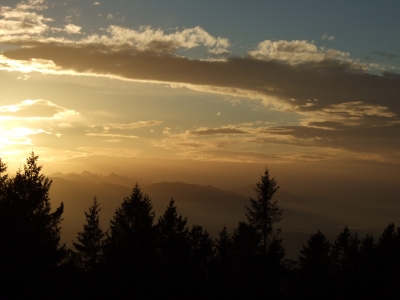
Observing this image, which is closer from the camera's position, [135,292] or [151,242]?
[135,292]

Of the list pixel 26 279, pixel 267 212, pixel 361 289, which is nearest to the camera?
pixel 26 279

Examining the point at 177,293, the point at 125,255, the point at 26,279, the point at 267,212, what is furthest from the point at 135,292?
the point at 267,212

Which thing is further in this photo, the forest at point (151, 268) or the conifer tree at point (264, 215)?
the conifer tree at point (264, 215)

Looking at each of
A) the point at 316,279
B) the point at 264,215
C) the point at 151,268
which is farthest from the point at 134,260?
the point at 264,215

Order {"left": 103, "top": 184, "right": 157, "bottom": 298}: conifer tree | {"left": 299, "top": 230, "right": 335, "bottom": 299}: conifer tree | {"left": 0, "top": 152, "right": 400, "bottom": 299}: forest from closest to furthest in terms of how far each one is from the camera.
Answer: {"left": 0, "top": 152, "right": 400, "bottom": 299}: forest
{"left": 103, "top": 184, "right": 157, "bottom": 298}: conifer tree
{"left": 299, "top": 230, "right": 335, "bottom": 299}: conifer tree

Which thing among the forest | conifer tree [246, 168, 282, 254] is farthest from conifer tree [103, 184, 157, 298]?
conifer tree [246, 168, 282, 254]

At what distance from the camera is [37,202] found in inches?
1586

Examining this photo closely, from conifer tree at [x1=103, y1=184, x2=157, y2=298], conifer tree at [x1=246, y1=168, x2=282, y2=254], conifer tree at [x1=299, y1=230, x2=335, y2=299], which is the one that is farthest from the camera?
conifer tree at [x1=246, y1=168, x2=282, y2=254]

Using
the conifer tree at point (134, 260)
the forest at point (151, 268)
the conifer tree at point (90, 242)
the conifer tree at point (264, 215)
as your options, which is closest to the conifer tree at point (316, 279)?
the forest at point (151, 268)

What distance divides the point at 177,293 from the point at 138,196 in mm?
23206

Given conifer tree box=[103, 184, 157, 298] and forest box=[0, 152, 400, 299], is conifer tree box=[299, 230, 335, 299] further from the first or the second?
conifer tree box=[103, 184, 157, 298]

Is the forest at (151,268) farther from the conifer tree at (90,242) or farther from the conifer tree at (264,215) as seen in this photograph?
the conifer tree at (90,242)

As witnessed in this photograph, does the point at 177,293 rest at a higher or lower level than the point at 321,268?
lower

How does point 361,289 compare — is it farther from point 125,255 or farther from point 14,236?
point 14,236
